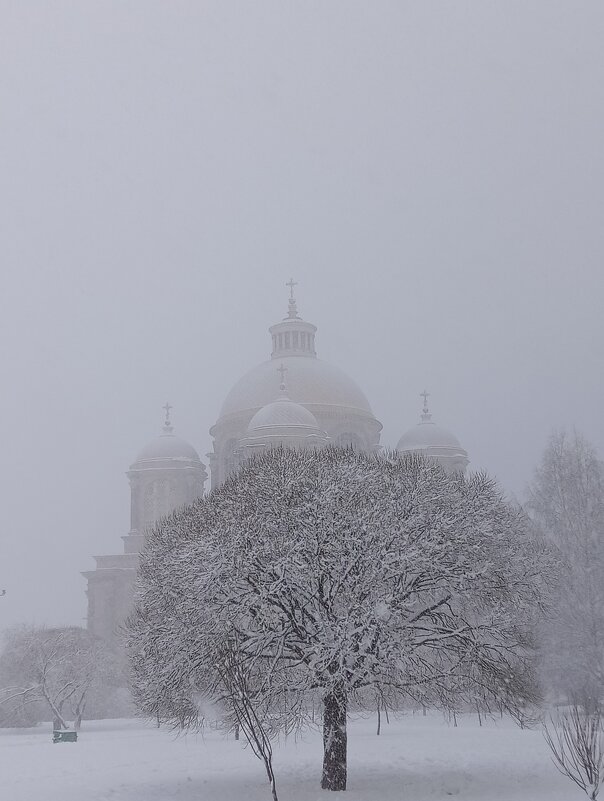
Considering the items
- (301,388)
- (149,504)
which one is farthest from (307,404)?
(149,504)

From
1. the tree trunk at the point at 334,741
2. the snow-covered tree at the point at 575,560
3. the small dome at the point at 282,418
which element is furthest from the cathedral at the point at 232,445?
the tree trunk at the point at 334,741

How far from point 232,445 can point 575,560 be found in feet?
119

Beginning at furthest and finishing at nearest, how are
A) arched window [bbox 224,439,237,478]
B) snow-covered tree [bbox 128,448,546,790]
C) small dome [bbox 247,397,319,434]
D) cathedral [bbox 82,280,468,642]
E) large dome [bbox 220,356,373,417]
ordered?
1. large dome [bbox 220,356,373,417]
2. cathedral [bbox 82,280,468,642]
3. arched window [bbox 224,439,237,478]
4. small dome [bbox 247,397,319,434]
5. snow-covered tree [bbox 128,448,546,790]

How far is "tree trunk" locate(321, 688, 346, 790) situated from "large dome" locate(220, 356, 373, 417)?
4609 cm

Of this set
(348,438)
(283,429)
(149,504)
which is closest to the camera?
(283,429)

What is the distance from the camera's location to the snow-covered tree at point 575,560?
96.8 ft

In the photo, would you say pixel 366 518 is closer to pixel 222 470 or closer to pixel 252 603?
pixel 252 603

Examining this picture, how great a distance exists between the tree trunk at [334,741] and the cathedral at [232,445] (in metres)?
42.5

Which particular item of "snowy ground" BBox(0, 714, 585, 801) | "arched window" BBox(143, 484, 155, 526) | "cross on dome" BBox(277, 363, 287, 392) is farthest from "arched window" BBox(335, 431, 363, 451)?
"snowy ground" BBox(0, 714, 585, 801)

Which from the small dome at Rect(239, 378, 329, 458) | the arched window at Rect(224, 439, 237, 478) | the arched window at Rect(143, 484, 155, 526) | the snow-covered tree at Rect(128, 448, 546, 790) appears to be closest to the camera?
the snow-covered tree at Rect(128, 448, 546, 790)

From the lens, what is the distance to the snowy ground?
1792cm

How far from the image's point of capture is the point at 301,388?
2603 inches

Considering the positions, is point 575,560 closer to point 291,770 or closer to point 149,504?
point 291,770

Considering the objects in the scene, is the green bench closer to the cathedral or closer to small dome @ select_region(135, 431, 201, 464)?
the cathedral
